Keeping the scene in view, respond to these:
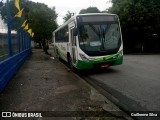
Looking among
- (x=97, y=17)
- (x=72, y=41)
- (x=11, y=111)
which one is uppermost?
(x=97, y=17)

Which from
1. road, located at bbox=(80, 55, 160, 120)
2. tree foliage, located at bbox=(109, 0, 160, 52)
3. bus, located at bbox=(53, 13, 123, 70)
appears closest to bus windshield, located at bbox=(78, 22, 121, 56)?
bus, located at bbox=(53, 13, 123, 70)

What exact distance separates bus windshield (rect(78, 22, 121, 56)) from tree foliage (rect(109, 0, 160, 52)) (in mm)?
19165

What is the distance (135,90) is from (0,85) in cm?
438

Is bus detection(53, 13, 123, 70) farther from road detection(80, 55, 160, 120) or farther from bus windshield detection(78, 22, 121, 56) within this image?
road detection(80, 55, 160, 120)

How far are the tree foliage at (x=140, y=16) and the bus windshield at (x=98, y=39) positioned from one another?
19.2 meters

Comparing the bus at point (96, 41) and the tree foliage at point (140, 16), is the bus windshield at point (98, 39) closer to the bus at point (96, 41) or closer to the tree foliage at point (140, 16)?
the bus at point (96, 41)

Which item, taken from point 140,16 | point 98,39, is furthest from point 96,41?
point 140,16

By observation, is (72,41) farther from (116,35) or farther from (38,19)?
(38,19)

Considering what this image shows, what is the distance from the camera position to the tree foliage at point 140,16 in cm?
3059

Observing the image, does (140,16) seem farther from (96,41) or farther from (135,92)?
(135,92)

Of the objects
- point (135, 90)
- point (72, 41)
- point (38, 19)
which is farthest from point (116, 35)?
point (38, 19)

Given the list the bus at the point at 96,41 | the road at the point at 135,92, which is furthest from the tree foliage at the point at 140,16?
the road at the point at 135,92

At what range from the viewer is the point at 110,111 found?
5.89m

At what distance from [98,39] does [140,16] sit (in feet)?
66.4
